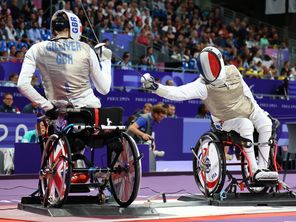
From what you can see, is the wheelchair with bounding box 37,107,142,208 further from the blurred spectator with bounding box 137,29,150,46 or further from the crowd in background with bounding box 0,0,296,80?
the blurred spectator with bounding box 137,29,150,46

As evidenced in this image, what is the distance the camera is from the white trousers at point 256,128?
354 inches

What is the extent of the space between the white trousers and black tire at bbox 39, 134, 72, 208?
239 cm

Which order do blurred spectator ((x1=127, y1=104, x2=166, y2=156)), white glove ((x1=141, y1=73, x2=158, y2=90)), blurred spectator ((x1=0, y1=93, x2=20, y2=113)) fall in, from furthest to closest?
blurred spectator ((x1=0, y1=93, x2=20, y2=113)) < blurred spectator ((x1=127, y1=104, x2=166, y2=156)) < white glove ((x1=141, y1=73, x2=158, y2=90))

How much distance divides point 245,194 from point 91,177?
231cm

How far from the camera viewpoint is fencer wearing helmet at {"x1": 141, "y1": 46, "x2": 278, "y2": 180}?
902 cm

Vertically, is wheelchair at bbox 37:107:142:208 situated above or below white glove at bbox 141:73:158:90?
below

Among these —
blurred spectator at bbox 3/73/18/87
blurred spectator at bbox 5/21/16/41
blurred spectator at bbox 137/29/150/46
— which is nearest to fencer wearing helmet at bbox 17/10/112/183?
blurred spectator at bbox 3/73/18/87

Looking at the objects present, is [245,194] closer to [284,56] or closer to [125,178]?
[125,178]

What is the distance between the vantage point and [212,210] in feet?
26.7

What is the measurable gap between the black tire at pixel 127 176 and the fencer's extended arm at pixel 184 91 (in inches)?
45.3

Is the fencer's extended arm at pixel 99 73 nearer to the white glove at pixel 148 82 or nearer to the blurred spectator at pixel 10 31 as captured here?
the white glove at pixel 148 82

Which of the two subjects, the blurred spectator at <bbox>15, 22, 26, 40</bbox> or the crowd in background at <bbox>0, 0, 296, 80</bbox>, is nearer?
the blurred spectator at <bbox>15, 22, 26, 40</bbox>

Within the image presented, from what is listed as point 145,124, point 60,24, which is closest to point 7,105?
point 145,124

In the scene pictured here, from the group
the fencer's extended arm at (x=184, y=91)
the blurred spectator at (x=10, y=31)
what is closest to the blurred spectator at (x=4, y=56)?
the blurred spectator at (x=10, y=31)
